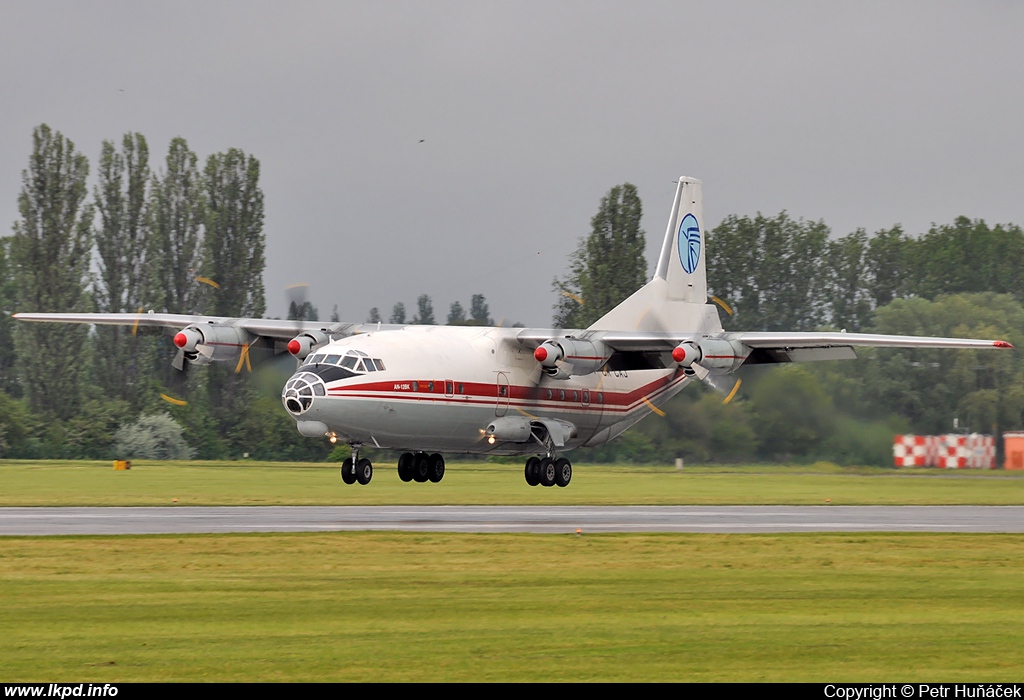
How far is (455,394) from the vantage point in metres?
36.1

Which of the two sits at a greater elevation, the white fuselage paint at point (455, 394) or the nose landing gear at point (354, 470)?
the white fuselage paint at point (455, 394)

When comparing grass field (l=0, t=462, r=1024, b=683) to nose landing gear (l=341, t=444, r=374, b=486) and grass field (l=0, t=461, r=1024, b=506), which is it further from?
grass field (l=0, t=461, r=1024, b=506)

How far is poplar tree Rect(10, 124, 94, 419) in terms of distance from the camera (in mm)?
64438

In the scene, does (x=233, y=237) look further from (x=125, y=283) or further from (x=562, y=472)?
(x=562, y=472)

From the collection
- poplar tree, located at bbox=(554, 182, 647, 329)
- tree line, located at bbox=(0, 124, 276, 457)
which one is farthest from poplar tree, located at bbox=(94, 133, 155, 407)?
poplar tree, located at bbox=(554, 182, 647, 329)

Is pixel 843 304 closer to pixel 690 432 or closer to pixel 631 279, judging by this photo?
pixel 631 279

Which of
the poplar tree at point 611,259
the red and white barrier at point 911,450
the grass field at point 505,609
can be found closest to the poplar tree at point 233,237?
the poplar tree at point 611,259

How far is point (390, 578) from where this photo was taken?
19.8 m

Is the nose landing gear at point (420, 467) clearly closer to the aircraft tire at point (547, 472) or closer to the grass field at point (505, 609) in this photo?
the aircraft tire at point (547, 472)

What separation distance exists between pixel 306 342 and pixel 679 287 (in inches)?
530

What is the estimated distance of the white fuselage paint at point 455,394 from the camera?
33.8m

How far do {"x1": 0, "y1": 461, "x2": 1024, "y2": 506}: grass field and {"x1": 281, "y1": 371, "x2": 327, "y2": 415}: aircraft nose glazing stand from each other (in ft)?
11.0

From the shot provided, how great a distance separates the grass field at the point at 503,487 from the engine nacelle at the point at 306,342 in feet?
14.0
